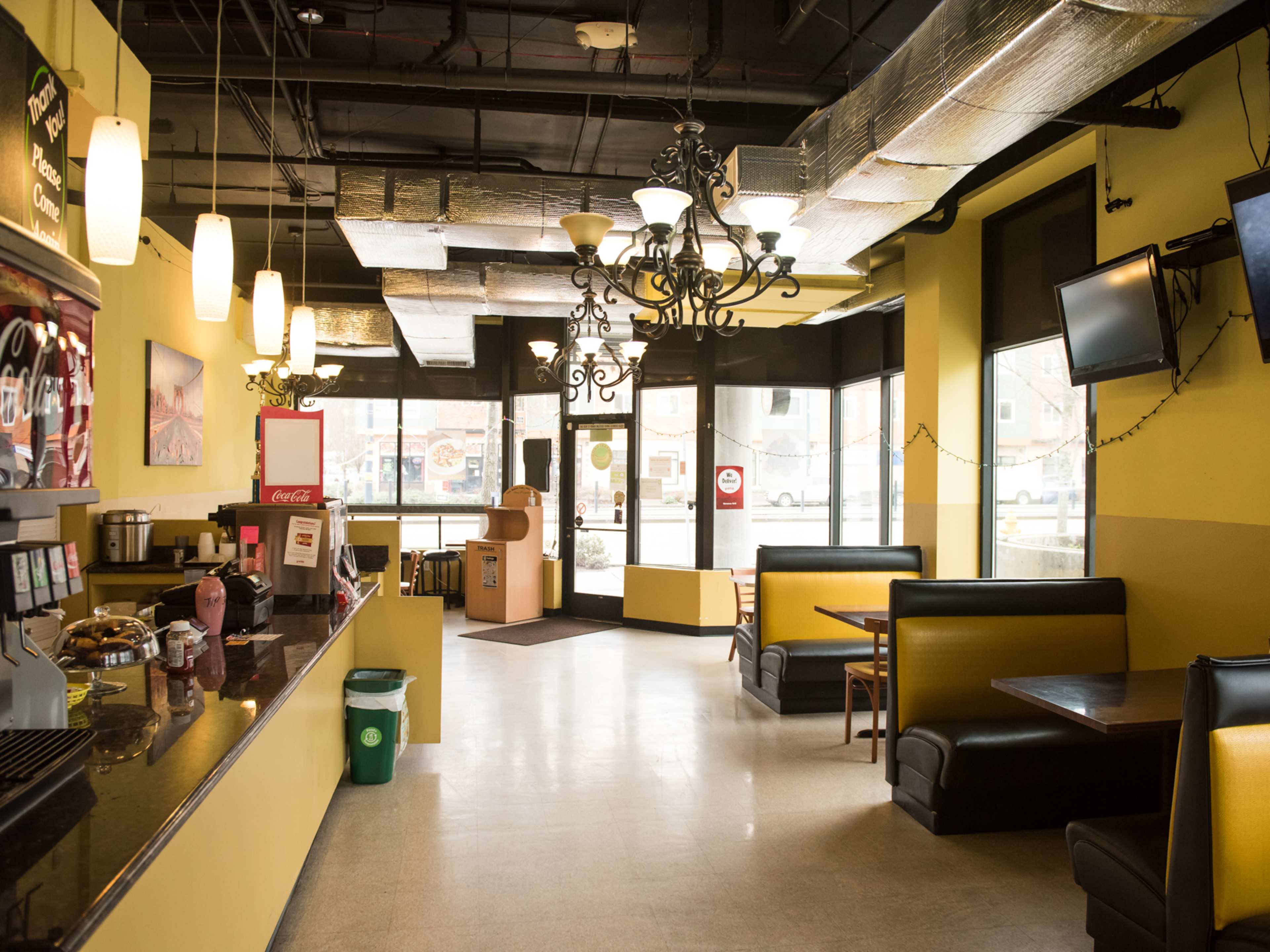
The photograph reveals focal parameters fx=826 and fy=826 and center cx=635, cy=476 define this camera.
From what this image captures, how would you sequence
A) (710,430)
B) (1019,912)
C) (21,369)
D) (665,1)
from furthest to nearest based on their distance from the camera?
(710,430) → (665,1) → (1019,912) → (21,369)

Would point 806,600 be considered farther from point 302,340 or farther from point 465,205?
point 302,340

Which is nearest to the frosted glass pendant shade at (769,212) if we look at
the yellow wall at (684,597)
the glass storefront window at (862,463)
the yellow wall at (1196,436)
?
the yellow wall at (1196,436)

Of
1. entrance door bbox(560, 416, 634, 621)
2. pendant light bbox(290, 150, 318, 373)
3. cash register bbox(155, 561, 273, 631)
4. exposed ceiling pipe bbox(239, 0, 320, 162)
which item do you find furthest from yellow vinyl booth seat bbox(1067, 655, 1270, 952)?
entrance door bbox(560, 416, 634, 621)

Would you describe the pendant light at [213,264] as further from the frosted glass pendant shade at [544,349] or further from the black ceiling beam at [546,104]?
the frosted glass pendant shade at [544,349]

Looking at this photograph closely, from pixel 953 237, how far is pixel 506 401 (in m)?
5.67

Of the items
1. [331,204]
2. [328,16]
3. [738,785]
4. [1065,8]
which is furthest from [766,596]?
[331,204]

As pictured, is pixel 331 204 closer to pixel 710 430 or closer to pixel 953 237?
pixel 710 430

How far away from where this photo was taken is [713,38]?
4.19 meters

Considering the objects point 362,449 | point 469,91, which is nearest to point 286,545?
point 469,91

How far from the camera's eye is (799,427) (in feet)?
28.5

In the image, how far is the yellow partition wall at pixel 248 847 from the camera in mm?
1563

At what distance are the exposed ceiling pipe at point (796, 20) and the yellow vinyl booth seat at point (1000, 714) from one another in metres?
2.75

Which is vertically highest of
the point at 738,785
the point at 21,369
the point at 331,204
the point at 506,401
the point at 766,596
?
the point at 331,204

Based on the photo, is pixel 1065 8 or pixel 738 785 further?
pixel 738 785
